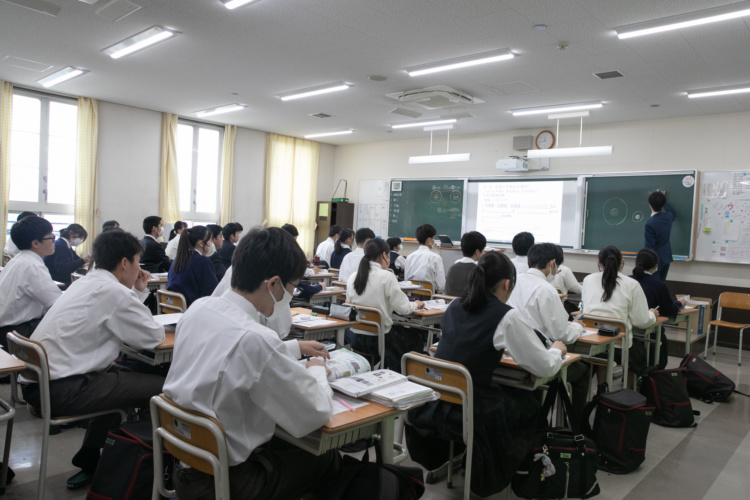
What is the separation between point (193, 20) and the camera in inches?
177

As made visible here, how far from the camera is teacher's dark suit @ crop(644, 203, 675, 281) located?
21.4 feet

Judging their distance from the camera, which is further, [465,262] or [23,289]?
[465,262]

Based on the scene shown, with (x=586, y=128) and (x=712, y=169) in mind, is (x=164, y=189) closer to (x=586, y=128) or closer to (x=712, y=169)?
(x=586, y=128)

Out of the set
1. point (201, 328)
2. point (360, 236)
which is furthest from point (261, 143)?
point (201, 328)

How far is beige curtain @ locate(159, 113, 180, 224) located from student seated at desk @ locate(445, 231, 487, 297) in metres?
5.82

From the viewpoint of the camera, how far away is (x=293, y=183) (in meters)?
10.5

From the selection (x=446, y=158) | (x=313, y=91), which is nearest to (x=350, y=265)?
(x=313, y=91)

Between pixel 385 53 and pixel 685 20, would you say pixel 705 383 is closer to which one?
pixel 685 20

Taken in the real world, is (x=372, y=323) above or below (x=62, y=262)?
below

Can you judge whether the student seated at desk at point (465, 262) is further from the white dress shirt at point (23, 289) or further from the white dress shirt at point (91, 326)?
the white dress shirt at point (23, 289)

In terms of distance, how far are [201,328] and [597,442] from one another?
104 inches

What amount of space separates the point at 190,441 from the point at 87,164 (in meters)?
7.58

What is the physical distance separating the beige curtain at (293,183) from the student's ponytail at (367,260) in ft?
21.2

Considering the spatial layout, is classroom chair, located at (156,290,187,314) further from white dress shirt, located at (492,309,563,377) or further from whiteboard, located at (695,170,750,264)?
whiteboard, located at (695,170,750,264)
